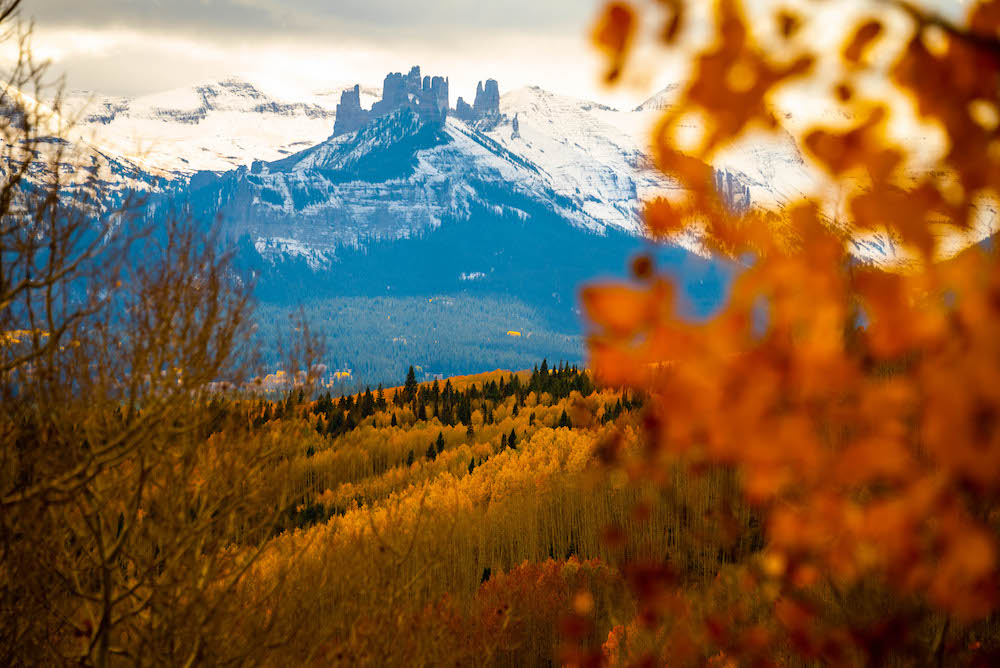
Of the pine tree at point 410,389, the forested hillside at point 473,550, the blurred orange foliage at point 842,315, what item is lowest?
the forested hillside at point 473,550

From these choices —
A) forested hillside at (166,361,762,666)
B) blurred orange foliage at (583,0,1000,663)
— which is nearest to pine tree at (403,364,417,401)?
forested hillside at (166,361,762,666)

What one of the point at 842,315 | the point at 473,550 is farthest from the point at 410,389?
the point at 842,315

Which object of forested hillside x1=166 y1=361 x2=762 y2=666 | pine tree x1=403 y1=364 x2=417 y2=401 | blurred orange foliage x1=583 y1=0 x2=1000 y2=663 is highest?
blurred orange foliage x1=583 y1=0 x2=1000 y2=663

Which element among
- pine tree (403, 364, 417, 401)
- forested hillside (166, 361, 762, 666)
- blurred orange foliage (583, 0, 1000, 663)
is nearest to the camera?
blurred orange foliage (583, 0, 1000, 663)

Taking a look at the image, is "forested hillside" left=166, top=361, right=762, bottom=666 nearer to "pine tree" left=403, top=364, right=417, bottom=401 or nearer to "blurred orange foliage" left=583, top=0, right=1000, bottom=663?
"blurred orange foliage" left=583, top=0, right=1000, bottom=663

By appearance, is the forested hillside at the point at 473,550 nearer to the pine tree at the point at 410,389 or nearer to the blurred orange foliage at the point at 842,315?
the blurred orange foliage at the point at 842,315

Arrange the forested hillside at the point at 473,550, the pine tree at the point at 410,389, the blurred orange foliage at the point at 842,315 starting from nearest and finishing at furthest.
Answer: the blurred orange foliage at the point at 842,315, the forested hillside at the point at 473,550, the pine tree at the point at 410,389

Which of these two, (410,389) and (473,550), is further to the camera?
(410,389)

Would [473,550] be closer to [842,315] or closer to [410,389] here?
[842,315]

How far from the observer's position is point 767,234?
1388 millimetres

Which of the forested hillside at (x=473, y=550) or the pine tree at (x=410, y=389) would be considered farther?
the pine tree at (x=410, y=389)

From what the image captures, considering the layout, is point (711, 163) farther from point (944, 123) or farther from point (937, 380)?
point (937, 380)

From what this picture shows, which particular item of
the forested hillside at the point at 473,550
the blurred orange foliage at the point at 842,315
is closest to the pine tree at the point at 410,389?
the forested hillside at the point at 473,550

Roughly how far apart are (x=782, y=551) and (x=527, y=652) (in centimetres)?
480
